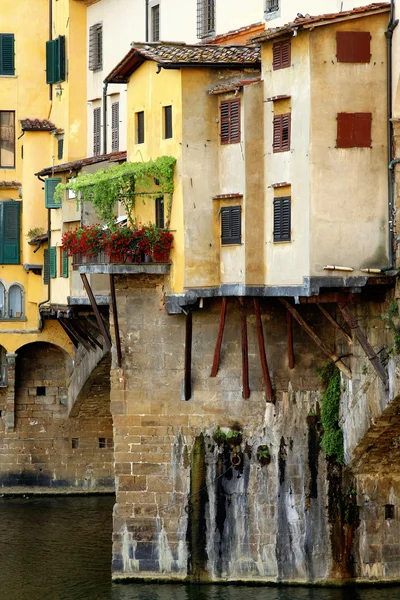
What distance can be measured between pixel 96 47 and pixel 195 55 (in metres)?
14.2

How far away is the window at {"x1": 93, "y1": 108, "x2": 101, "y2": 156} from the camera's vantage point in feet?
185

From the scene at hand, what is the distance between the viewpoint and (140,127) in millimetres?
45500

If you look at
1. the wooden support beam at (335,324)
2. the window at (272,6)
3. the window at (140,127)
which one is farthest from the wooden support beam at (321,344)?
the window at (272,6)

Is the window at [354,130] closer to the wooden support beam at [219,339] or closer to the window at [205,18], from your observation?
the wooden support beam at [219,339]

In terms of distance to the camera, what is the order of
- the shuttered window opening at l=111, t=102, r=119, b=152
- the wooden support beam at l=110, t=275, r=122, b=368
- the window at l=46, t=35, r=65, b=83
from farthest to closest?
the window at l=46, t=35, r=65, b=83
the shuttered window opening at l=111, t=102, r=119, b=152
the wooden support beam at l=110, t=275, r=122, b=368

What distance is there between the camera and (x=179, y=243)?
43.2 m

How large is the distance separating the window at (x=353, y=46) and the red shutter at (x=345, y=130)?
1.11m

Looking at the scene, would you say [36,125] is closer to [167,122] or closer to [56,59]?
[56,59]

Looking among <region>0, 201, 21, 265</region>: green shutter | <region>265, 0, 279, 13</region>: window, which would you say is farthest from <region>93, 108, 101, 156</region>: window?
<region>265, 0, 279, 13</region>: window

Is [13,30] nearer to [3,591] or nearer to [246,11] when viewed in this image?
[246,11]

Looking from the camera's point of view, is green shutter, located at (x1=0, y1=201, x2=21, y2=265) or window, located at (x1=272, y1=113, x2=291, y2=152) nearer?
window, located at (x1=272, y1=113, x2=291, y2=152)

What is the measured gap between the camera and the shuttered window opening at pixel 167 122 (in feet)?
144

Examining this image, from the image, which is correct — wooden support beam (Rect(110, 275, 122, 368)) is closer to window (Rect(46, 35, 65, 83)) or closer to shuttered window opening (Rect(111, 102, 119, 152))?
shuttered window opening (Rect(111, 102, 119, 152))

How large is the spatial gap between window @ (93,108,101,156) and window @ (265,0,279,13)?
12.0 meters
